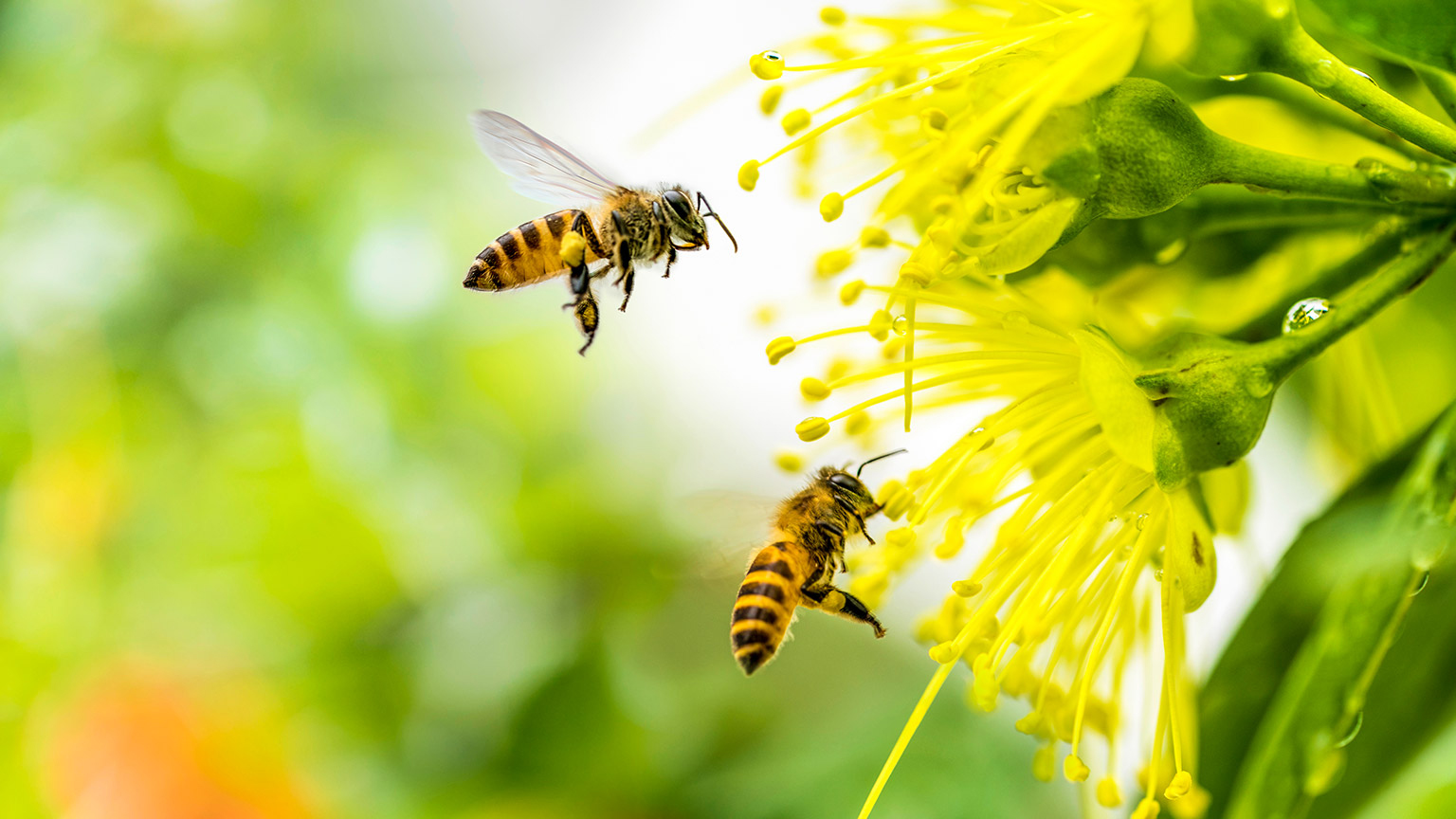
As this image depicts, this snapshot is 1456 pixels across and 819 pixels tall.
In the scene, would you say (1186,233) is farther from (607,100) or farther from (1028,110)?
(607,100)

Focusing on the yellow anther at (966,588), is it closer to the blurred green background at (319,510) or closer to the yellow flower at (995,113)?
the yellow flower at (995,113)

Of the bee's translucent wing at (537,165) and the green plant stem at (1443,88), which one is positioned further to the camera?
the bee's translucent wing at (537,165)

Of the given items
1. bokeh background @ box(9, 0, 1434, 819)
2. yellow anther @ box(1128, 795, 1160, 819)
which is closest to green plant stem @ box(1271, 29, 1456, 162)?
yellow anther @ box(1128, 795, 1160, 819)

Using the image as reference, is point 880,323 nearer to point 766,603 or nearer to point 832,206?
point 832,206

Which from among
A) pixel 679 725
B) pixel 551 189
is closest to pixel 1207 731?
pixel 551 189

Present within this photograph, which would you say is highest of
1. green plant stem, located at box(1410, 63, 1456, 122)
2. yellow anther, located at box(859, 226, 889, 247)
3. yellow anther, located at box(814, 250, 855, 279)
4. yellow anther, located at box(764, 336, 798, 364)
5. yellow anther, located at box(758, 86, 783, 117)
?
yellow anther, located at box(758, 86, 783, 117)

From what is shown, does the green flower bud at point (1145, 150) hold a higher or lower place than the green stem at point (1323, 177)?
higher

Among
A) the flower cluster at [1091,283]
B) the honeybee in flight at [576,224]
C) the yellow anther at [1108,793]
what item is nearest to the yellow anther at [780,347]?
the flower cluster at [1091,283]

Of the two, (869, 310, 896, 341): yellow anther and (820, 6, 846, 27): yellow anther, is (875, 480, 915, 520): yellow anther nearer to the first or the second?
(869, 310, 896, 341): yellow anther
